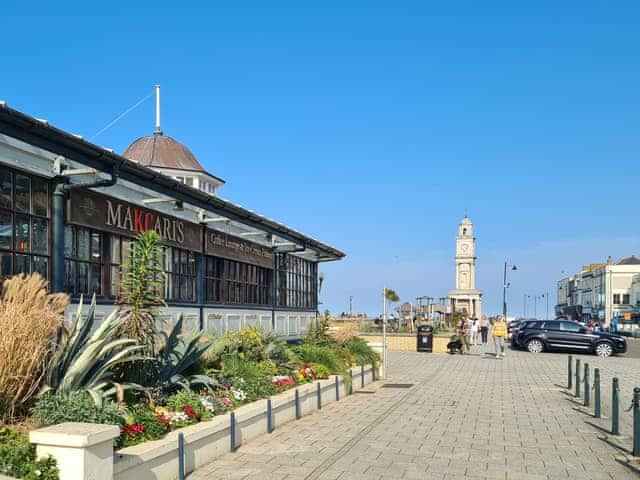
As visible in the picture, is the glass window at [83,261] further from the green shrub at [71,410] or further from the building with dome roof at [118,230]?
the green shrub at [71,410]

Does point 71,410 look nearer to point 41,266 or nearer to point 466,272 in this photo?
point 41,266

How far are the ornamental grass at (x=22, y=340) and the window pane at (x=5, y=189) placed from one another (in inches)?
110

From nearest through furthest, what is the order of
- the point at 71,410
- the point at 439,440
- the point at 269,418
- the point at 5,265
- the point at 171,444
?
the point at 71,410 < the point at 171,444 < the point at 5,265 < the point at 439,440 < the point at 269,418

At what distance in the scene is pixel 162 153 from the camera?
26000mm

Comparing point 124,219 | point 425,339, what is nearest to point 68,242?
point 124,219

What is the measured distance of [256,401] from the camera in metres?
10.1

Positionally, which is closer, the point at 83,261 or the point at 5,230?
the point at 5,230

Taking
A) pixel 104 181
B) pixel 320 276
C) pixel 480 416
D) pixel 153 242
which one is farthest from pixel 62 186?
pixel 320 276

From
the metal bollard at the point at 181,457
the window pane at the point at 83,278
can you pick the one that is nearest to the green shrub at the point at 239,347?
the window pane at the point at 83,278

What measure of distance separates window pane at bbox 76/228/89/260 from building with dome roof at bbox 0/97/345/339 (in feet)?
0.06

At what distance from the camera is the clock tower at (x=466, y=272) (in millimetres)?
104875

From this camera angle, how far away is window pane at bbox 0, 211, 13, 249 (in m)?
8.79

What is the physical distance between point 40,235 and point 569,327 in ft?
85.5

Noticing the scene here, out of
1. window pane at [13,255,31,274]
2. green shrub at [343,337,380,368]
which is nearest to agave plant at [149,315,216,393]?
window pane at [13,255,31,274]
